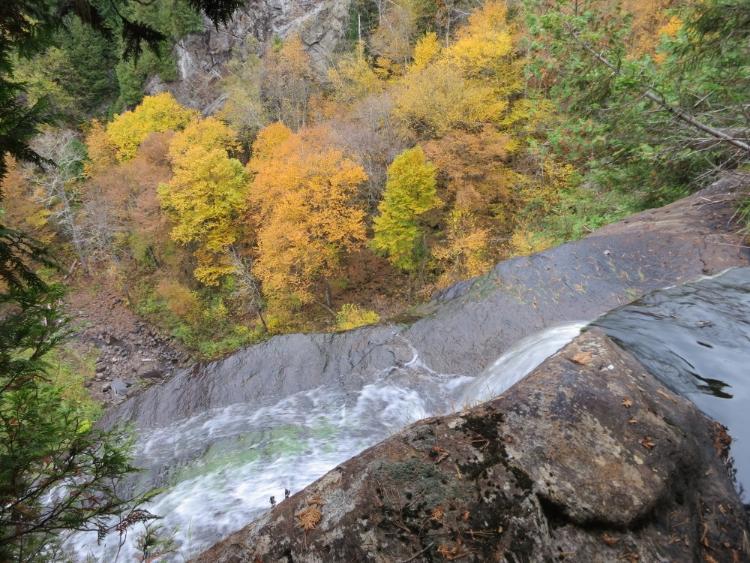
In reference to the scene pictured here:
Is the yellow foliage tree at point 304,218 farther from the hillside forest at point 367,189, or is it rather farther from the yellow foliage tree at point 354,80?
the yellow foliage tree at point 354,80

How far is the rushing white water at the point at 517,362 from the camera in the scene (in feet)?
18.8

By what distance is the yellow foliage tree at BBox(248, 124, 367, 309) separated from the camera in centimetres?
1678

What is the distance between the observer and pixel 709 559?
86.8 inches

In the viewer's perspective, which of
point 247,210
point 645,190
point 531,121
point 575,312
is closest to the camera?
point 575,312

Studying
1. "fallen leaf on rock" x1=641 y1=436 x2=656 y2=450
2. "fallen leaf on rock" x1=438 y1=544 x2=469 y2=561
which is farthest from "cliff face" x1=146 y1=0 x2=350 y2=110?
"fallen leaf on rock" x1=438 y1=544 x2=469 y2=561

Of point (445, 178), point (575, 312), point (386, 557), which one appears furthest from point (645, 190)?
point (386, 557)

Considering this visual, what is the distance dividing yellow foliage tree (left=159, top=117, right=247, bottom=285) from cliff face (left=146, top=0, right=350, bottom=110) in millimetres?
14098

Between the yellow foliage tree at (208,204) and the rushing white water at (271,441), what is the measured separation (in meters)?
13.2

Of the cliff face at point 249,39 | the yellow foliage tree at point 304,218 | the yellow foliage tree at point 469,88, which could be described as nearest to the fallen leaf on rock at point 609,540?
the yellow foliage tree at point 304,218

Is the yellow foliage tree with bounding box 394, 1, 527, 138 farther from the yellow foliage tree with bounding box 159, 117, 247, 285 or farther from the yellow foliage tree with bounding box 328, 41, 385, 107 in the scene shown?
the yellow foliage tree with bounding box 159, 117, 247, 285

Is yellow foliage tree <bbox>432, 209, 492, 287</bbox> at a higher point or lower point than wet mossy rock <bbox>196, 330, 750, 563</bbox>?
lower

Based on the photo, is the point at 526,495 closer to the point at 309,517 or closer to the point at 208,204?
the point at 309,517

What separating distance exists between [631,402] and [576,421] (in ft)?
1.74

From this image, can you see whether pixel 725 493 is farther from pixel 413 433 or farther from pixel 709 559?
pixel 413 433
